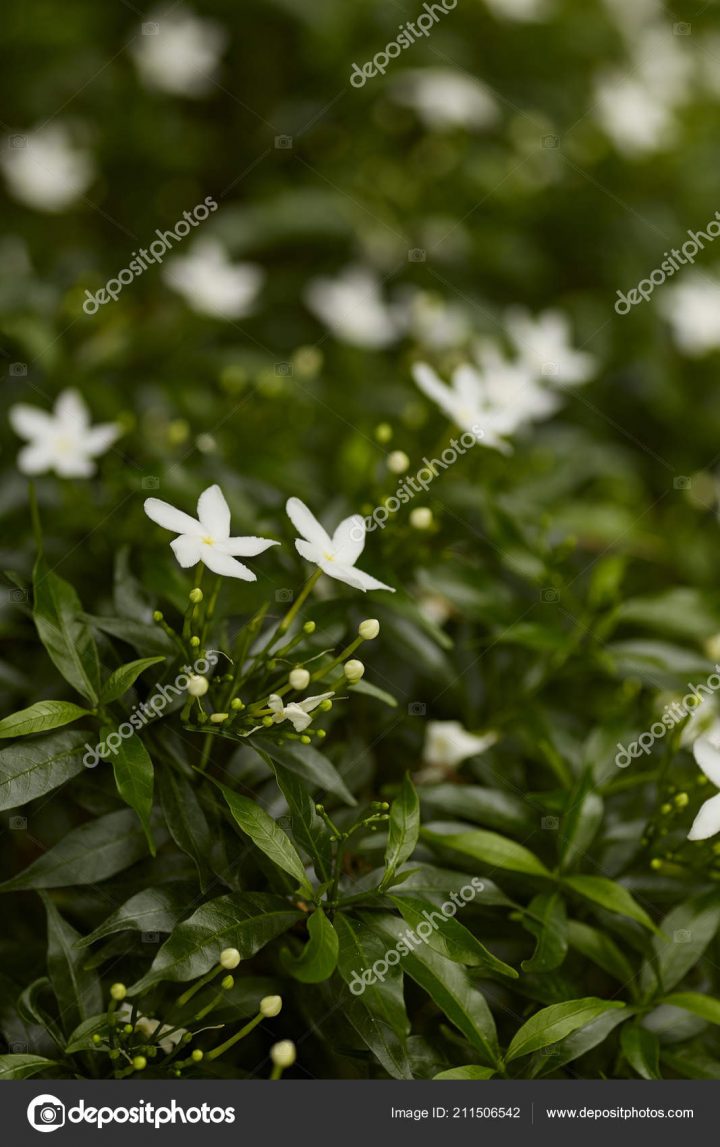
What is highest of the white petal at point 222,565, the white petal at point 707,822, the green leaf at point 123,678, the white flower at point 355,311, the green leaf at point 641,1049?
the white flower at point 355,311

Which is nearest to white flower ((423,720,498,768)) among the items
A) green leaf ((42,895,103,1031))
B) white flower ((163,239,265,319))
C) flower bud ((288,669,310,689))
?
flower bud ((288,669,310,689))

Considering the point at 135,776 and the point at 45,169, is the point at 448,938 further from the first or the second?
the point at 45,169

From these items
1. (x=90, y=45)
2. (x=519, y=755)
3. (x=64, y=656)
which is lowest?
(x=519, y=755)

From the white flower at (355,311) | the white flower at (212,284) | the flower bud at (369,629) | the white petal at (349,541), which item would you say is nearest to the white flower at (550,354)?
the white flower at (355,311)

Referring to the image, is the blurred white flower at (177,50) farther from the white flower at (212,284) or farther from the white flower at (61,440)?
the white flower at (61,440)

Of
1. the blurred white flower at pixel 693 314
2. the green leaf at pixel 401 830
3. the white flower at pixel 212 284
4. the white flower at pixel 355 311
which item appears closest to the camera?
the green leaf at pixel 401 830

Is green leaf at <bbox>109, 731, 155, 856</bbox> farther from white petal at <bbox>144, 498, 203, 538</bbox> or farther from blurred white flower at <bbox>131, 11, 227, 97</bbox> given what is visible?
blurred white flower at <bbox>131, 11, 227, 97</bbox>

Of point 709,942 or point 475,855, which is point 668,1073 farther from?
point 475,855

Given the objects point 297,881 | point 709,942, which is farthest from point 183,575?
point 709,942
